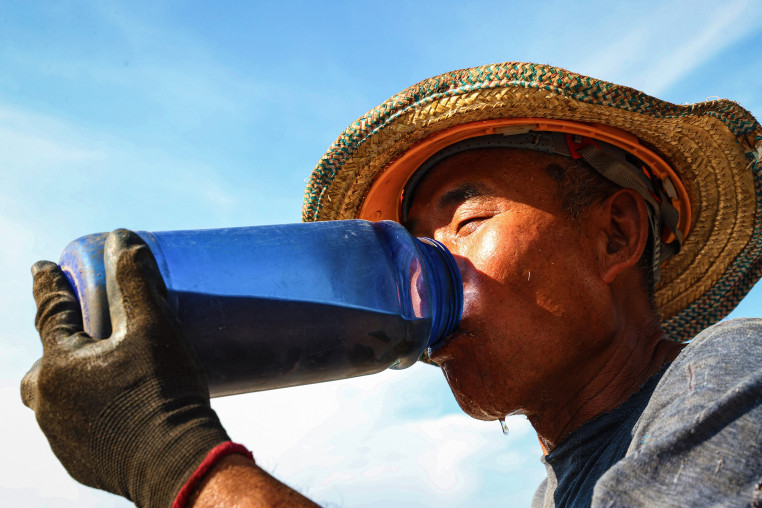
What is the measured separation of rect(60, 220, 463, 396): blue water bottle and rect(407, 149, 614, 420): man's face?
117 millimetres

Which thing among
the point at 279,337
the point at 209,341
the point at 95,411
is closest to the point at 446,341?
the point at 279,337

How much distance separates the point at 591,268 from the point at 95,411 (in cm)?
144

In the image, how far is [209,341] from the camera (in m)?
1.37

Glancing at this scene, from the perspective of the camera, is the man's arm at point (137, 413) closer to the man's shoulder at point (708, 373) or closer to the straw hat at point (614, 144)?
the man's shoulder at point (708, 373)

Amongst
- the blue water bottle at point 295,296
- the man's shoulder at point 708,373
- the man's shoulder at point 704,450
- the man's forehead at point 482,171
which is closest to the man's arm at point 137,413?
the blue water bottle at point 295,296

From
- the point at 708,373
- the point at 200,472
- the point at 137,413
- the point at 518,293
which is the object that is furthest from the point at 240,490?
the point at 518,293

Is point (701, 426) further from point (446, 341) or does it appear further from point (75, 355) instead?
point (75, 355)

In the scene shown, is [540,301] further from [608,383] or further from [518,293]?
[608,383]

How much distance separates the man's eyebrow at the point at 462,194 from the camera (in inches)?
82.9

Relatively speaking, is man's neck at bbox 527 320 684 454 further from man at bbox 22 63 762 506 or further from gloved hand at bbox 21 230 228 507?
gloved hand at bbox 21 230 228 507

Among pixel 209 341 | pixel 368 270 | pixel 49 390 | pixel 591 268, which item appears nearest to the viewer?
pixel 49 390

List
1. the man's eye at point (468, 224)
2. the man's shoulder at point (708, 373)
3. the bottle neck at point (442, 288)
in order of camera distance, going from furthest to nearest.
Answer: the man's eye at point (468, 224)
the bottle neck at point (442, 288)
the man's shoulder at point (708, 373)

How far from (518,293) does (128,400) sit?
3.64 feet

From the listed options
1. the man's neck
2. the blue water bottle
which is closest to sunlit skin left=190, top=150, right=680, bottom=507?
the man's neck
